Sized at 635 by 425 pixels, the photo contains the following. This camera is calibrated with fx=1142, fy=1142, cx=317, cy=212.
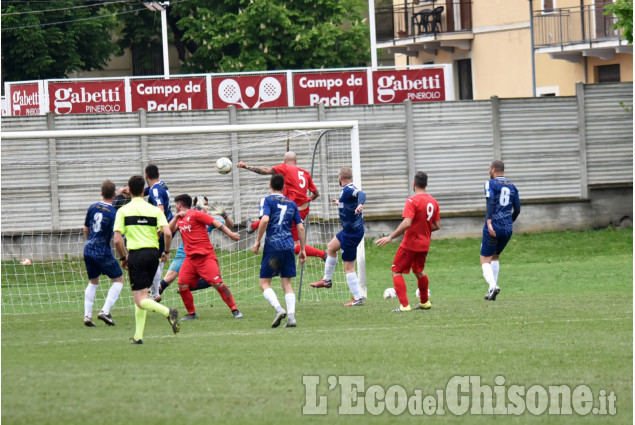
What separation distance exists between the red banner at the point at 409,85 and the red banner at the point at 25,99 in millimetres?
8980

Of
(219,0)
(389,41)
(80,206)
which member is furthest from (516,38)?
(80,206)

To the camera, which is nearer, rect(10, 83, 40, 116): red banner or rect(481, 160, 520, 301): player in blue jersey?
rect(481, 160, 520, 301): player in blue jersey

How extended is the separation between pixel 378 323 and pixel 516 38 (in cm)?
2772

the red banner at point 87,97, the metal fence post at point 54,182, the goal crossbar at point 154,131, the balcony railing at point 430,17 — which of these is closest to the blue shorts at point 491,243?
the goal crossbar at point 154,131

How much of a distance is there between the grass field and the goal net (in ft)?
12.2

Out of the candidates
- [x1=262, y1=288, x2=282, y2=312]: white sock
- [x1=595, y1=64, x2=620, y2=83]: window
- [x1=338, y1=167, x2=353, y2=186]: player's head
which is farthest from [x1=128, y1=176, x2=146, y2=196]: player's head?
[x1=595, y1=64, x2=620, y2=83]: window

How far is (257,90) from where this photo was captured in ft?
99.1

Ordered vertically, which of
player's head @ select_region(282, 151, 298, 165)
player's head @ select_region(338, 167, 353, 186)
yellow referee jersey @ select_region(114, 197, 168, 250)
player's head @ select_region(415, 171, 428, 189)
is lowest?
yellow referee jersey @ select_region(114, 197, 168, 250)

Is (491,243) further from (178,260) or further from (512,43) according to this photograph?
(512,43)

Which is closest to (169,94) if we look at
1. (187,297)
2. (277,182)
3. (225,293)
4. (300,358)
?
(187,297)

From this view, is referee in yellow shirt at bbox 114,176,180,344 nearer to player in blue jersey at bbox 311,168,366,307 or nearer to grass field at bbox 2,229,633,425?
grass field at bbox 2,229,633,425

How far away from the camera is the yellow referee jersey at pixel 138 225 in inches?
478

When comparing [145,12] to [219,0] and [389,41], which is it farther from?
[389,41]

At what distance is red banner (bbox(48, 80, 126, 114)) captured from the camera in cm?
2994
